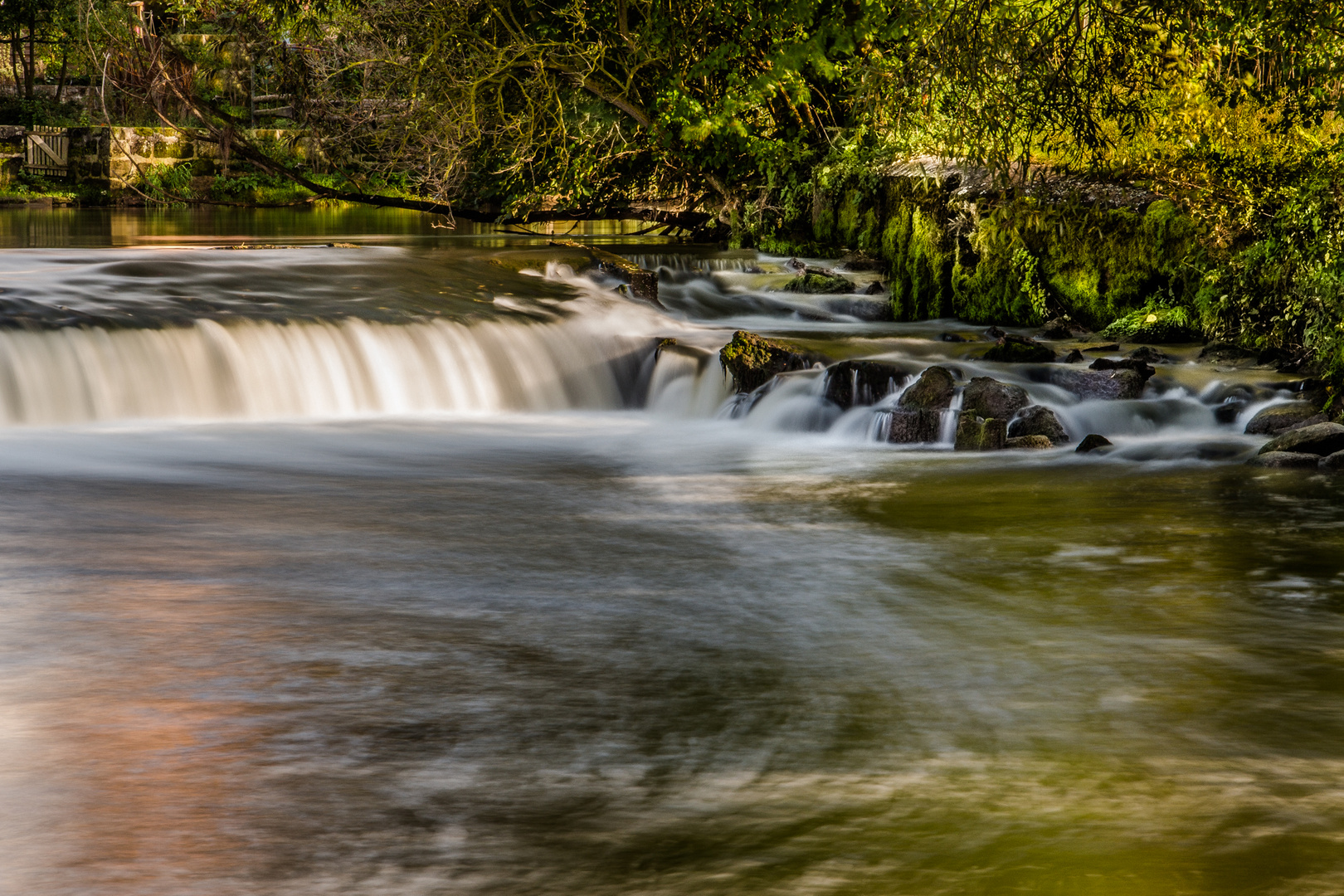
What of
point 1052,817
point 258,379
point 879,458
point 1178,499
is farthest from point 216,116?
point 1052,817

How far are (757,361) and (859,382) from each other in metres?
1.25

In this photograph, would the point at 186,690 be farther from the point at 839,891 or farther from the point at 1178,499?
the point at 1178,499

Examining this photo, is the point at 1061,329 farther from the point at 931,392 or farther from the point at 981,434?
the point at 981,434

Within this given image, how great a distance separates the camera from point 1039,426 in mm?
10570

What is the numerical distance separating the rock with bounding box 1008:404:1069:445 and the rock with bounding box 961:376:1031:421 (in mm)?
98

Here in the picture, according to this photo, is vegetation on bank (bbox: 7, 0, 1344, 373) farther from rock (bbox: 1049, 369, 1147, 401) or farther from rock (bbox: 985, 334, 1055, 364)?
rock (bbox: 985, 334, 1055, 364)

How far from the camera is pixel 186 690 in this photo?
200 inches

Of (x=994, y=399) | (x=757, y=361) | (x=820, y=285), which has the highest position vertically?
(x=820, y=285)

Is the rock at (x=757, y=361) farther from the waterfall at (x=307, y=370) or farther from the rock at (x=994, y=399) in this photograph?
the rock at (x=994, y=399)

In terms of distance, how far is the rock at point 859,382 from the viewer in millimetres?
11523

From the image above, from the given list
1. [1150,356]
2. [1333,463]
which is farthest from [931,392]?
[1333,463]

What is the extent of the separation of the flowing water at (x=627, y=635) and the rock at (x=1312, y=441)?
1.26 feet

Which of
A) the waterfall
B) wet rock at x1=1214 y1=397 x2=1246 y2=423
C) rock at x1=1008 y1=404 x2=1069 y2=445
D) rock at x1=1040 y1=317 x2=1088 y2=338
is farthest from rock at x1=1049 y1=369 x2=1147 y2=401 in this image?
the waterfall

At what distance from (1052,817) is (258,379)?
9647 mm
